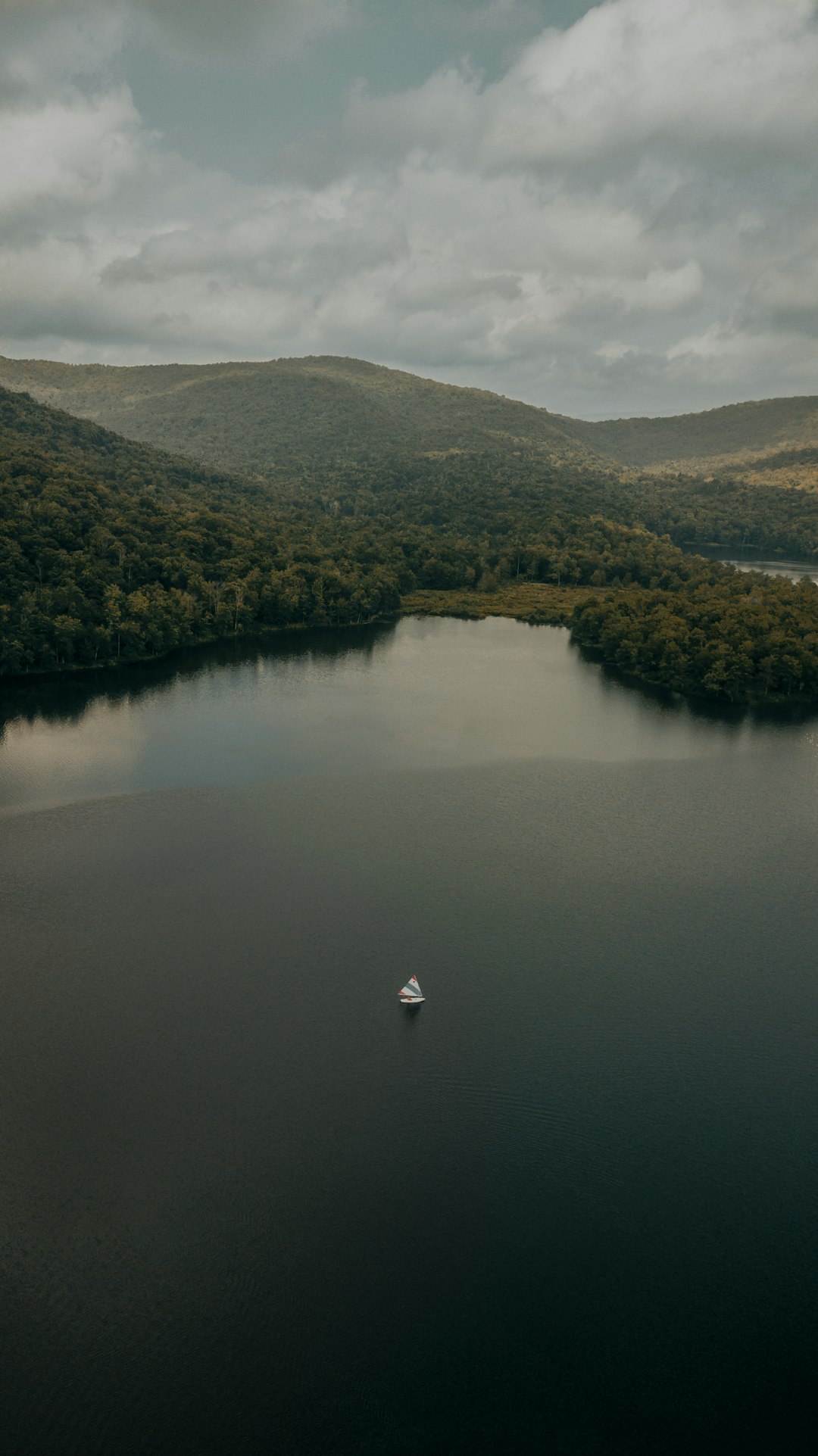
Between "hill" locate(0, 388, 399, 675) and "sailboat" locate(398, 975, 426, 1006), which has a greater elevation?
"hill" locate(0, 388, 399, 675)

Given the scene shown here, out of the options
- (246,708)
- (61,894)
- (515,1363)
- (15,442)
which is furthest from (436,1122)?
(15,442)

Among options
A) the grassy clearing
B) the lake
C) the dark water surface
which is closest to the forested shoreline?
the grassy clearing

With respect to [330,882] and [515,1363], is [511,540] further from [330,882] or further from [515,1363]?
[515,1363]

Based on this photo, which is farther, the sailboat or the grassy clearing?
the grassy clearing

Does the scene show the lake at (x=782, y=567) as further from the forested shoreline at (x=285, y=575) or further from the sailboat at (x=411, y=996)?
the sailboat at (x=411, y=996)

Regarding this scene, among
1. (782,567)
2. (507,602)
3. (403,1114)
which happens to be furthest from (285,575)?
(782,567)

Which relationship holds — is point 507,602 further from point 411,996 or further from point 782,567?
point 411,996

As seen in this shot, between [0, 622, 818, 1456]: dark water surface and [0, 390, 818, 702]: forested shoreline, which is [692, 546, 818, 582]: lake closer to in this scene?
[0, 390, 818, 702]: forested shoreline
